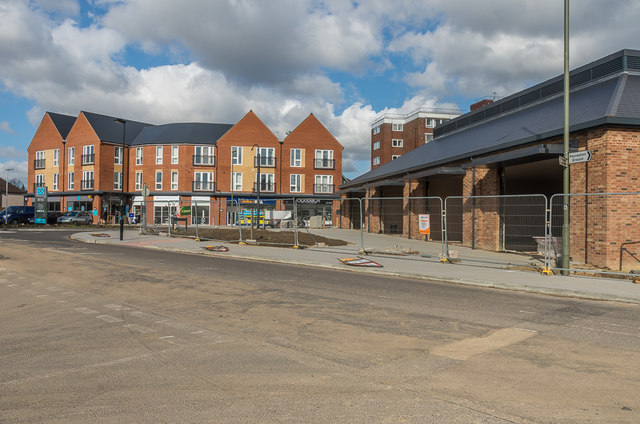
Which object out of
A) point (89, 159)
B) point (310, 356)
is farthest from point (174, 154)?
point (310, 356)

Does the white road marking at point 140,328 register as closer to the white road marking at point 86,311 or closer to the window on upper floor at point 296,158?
the white road marking at point 86,311

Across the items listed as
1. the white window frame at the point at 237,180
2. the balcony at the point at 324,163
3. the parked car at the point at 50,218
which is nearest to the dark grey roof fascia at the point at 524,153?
the balcony at the point at 324,163

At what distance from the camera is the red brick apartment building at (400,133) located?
6819 centimetres

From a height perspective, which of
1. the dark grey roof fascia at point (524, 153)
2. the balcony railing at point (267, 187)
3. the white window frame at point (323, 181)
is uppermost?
the white window frame at point (323, 181)

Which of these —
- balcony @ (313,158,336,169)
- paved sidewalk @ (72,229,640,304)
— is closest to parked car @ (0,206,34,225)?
balcony @ (313,158,336,169)

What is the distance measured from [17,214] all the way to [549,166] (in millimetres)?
46245

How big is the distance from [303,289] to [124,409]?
6.41 meters

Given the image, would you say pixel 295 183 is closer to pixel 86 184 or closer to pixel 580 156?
pixel 86 184

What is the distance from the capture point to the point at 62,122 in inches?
2502

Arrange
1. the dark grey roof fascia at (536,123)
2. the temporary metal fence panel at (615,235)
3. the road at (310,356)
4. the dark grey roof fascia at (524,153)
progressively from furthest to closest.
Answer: the dark grey roof fascia at (524,153), the dark grey roof fascia at (536,123), the temporary metal fence panel at (615,235), the road at (310,356)

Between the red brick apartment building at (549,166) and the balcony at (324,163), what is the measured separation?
26.8 m

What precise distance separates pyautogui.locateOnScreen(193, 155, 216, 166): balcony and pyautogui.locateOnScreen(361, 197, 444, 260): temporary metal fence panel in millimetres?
28494

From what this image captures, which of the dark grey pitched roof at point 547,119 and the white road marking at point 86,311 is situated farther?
the dark grey pitched roof at point 547,119

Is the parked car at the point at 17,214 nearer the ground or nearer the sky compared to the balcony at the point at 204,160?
nearer the ground
